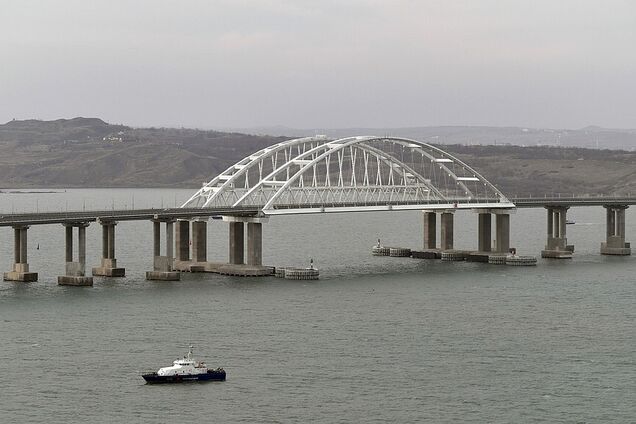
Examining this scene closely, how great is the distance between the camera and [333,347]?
76000 millimetres

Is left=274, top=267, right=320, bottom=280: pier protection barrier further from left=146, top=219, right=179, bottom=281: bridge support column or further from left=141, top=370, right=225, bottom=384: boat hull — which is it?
left=141, top=370, right=225, bottom=384: boat hull

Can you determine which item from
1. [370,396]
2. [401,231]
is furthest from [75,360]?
[401,231]

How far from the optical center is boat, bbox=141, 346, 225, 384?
218 ft

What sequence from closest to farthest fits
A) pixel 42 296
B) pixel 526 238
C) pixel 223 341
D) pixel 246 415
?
pixel 246 415
pixel 223 341
pixel 42 296
pixel 526 238

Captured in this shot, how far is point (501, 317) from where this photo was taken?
8962 centimetres

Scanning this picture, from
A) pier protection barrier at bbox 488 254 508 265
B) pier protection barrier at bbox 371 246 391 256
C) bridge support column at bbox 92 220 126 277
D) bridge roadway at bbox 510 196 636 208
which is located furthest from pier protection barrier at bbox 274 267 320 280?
bridge roadway at bbox 510 196 636 208

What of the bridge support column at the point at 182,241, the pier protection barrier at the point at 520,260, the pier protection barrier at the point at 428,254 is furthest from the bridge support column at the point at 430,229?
the bridge support column at the point at 182,241

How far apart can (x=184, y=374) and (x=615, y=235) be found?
304ft

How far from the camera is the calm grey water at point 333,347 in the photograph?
61500 mm

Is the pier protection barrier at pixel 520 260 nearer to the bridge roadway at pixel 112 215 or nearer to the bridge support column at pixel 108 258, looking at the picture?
the bridge roadway at pixel 112 215

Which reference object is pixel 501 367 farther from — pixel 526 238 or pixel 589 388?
pixel 526 238

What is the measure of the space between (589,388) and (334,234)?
123 metres

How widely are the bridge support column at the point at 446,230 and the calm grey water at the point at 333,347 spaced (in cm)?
1956

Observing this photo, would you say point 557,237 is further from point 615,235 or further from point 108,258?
point 108,258
